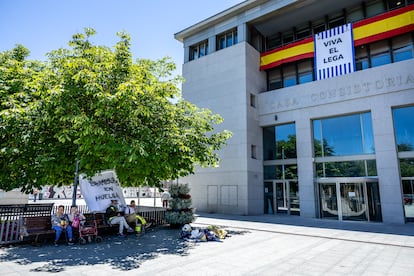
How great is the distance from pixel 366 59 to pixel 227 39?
11049 mm

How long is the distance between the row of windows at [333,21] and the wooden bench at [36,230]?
21.5m

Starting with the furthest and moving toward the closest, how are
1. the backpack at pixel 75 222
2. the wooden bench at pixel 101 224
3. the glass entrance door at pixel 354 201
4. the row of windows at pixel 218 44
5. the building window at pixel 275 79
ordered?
the row of windows at pixel 218 44
the building window at pixel 275 79
the glass entrance door at pixel 354 201
the wooden bench at pixel 101 224
the backpack at pixel 75 222

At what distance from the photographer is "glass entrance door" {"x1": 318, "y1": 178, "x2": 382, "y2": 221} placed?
666 inches

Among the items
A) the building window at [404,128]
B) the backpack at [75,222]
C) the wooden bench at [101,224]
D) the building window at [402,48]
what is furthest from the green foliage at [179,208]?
the building window at [402,48]

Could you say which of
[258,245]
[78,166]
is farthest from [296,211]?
[78,166]

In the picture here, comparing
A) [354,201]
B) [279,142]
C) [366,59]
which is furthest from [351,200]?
[366,59]

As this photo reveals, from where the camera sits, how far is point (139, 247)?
978cm

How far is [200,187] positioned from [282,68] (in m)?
12.0

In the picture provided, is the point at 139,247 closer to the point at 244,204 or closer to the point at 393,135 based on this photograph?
the point at 244,204

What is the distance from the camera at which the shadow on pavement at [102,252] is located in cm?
764

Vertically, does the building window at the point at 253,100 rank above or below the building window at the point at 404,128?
above

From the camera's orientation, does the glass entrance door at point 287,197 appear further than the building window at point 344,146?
Yes

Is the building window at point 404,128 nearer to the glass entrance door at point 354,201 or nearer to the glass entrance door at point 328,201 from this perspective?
the glass entrance door at point 354,201

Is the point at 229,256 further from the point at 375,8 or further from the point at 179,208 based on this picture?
the point at 375,8
